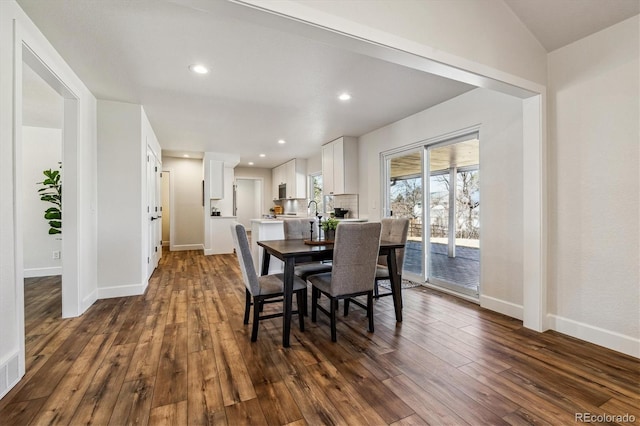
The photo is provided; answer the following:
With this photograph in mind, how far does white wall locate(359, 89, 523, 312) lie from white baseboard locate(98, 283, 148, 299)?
424cm

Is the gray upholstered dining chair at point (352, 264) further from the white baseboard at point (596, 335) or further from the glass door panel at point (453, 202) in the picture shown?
the glass door panel at point (453, 202)

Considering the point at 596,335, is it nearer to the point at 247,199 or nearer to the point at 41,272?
the point at 41,272

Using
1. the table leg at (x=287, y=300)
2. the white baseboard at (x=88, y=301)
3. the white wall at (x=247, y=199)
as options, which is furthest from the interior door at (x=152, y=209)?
the white wall at (x=247, y=199)

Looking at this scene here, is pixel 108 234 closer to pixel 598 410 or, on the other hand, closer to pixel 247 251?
pixel 247 251

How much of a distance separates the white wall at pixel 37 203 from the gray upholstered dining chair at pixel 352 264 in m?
4.98

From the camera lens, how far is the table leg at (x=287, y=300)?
230 cm

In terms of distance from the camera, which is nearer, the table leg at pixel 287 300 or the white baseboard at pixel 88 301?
the table leg at pixel 287 300

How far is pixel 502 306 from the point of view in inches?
119

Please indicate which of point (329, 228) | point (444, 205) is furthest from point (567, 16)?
point (329, 228)

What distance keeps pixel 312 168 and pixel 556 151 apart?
5.52 m

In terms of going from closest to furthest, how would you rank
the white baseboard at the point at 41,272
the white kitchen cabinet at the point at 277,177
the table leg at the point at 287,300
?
the table leg at the point at 287,300 < the white baseboard at the point at 41,272 < the white kitchen cabinet at the point at 277,177

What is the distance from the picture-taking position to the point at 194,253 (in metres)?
7.06

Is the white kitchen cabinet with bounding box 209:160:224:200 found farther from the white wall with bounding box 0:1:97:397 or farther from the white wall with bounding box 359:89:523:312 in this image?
the white wall with bounding box 359:89:523:312

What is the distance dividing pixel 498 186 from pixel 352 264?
194 cm
